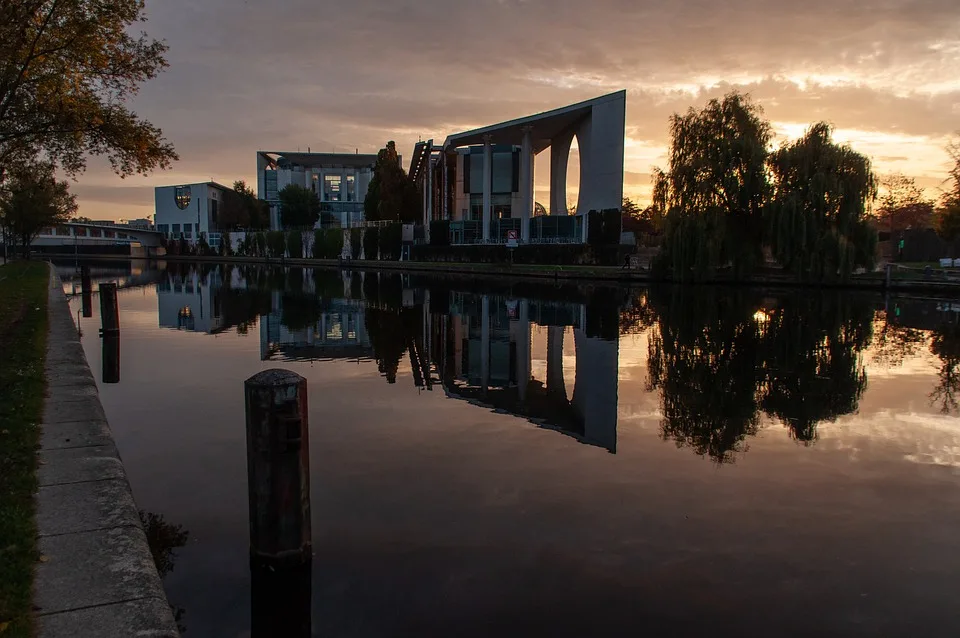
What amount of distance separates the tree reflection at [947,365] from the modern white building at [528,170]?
120 ft

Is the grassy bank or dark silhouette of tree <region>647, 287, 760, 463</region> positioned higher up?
the grassy bank

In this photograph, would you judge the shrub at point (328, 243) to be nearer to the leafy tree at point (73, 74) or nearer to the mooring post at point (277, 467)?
the leafy tree at point (73, 74)

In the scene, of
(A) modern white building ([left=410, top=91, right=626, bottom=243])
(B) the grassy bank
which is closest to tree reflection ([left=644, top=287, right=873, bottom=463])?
(B) the grassy bank

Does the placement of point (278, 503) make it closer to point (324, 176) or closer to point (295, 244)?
point (295, 244)

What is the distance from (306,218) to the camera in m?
116

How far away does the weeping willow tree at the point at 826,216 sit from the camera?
36.9 meters

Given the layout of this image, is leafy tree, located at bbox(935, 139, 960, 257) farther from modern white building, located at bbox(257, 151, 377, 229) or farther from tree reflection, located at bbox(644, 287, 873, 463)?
modern white building, located at bbox(257, 151, 377, 229)

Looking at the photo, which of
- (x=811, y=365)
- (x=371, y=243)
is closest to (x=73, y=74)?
(x=811, y=365)

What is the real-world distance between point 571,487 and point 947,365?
11921mm

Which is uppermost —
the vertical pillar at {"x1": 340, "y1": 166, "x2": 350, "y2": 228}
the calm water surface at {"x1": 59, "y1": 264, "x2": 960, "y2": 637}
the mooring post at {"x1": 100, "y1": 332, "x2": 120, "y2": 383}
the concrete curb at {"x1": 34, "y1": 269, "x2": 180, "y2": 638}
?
the vertical pillar at {"x1": 340, "y1": 166, "x2": 350, "y2": 228}

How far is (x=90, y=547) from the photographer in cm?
479

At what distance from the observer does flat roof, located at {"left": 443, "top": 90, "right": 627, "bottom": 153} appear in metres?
57.1

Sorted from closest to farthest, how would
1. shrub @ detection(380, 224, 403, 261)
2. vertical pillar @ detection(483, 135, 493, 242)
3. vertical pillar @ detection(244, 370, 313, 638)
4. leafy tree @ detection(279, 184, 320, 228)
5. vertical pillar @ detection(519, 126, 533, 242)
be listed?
vertical pillar @ detection(244, 370, 313, 638)
vertical pillar @ detection(519, 126, 533, 242)
vertical pillar @ detection(483, 135, 493, 242)
shrub @ detection(380, 224, 403, 261)
leafy tree @ detection(279, 184, 320, 228)

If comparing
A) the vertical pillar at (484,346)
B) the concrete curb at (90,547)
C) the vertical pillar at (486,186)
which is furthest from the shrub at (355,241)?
the concrete curb at (90,547)
